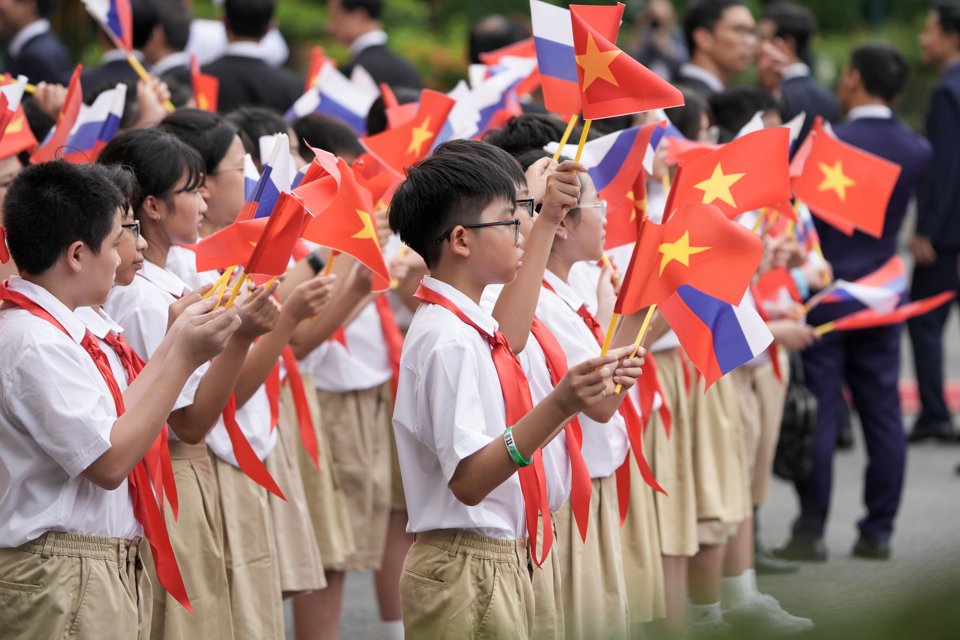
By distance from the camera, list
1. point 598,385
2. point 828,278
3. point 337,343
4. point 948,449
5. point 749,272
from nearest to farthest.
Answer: point 598,385, point 749,272, point 337,343, point 828,278, point 948,449

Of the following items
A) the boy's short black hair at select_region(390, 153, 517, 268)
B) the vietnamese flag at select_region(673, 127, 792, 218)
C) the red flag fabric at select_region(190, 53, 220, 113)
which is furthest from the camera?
the red flag fabric at select_region(190, 53, 220, 113)

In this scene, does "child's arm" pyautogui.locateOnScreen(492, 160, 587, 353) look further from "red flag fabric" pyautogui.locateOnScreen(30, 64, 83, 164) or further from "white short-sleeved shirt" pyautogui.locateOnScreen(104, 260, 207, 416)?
"red flag fabric" pyautogui.locateOnScreen(30, 64, 83, 164)

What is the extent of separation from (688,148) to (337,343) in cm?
147

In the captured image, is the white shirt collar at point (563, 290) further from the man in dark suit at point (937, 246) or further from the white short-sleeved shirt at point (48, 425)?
the man in dark suit at point (937, 246)

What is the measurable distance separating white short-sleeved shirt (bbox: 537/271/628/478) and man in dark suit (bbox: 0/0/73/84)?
3.89 metres

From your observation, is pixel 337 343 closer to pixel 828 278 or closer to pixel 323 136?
pixel 323 136

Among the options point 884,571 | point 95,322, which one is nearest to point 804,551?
point 95,322

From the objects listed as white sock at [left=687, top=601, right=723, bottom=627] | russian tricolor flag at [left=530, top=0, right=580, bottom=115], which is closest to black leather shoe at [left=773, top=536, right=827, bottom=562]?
white sock at [left=687, top=601, right=723, bottom=627]

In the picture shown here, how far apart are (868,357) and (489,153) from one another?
422 cm

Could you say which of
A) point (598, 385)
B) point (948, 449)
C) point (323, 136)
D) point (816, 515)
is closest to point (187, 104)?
point (323, 136)

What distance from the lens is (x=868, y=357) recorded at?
22.8 feet

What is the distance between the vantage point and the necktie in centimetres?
310

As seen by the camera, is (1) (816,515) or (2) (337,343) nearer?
(2) (337,343)

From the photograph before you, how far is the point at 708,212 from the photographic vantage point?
3166 mm
